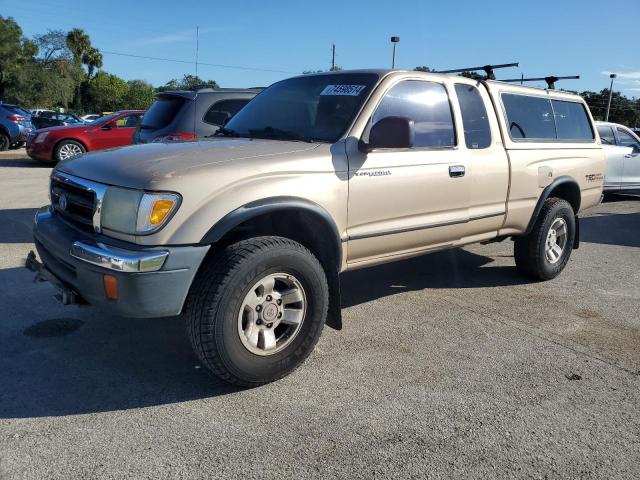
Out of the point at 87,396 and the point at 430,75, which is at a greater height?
the point at 430,75

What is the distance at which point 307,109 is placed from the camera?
168 inches

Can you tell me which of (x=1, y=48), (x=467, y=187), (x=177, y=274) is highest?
(x=1, y=48)

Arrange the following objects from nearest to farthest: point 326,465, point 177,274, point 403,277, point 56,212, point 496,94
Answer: point 326,465 → point 177,274 → point 56,212 → point 496,94 → point 403,277

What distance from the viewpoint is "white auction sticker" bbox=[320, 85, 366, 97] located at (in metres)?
4.08

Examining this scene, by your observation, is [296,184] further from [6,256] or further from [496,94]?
[6,256]

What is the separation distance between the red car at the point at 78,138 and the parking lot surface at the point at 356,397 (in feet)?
33.1

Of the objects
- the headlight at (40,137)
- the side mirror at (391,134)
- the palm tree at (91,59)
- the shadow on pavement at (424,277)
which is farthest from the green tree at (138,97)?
the side mirror at (391,134)

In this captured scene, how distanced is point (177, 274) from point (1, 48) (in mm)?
50697

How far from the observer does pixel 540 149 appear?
5.30 meters

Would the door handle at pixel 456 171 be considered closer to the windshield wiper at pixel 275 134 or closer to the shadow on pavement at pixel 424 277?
the windshield wiper at pixel 275 134

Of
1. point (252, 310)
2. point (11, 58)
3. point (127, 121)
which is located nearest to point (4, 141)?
point (127, 121)

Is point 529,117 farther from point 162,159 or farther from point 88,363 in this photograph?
point 88,363

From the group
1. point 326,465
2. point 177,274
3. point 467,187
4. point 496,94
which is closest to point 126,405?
point 177,274

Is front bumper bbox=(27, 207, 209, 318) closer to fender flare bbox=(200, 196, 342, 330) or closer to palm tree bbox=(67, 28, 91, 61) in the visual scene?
fender flare bbox=(200, 196, 342, 330)
